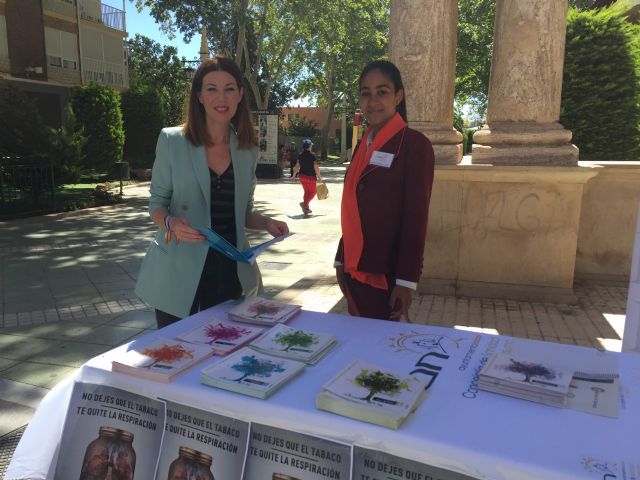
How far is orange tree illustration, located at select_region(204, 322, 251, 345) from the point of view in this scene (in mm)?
1793

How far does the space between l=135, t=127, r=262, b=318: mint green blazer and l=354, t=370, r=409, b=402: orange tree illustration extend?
Answer: 3.34ft

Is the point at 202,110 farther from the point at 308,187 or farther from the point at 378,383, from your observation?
the point at 308,187

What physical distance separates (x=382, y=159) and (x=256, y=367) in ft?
3.62

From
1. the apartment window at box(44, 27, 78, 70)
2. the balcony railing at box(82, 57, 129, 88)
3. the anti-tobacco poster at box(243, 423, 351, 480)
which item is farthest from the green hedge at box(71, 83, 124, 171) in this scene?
the anti-tobacco poster at box(243, 423, 351, 480)

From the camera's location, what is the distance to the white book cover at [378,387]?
4.26 feet

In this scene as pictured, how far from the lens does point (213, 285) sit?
7.56 feet

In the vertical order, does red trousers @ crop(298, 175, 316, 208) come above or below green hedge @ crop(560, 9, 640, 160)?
below

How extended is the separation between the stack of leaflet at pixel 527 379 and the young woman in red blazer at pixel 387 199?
75 centimetres

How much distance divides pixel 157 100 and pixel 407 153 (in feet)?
68.8

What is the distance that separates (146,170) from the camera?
68.5 feet

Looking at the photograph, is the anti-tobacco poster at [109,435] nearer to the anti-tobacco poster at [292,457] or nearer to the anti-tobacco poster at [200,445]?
the anti-tobacco poster at [200,445]

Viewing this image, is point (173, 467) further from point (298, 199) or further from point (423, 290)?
point (298, 199)

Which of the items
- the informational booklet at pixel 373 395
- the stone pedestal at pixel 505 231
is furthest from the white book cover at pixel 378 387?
the stone pedestal at pixel 505 231

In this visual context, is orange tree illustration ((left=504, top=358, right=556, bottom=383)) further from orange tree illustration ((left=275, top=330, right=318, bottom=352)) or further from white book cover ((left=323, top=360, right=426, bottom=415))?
orange tree illustration ((left=275, top=330, right=318, bottom=352))
